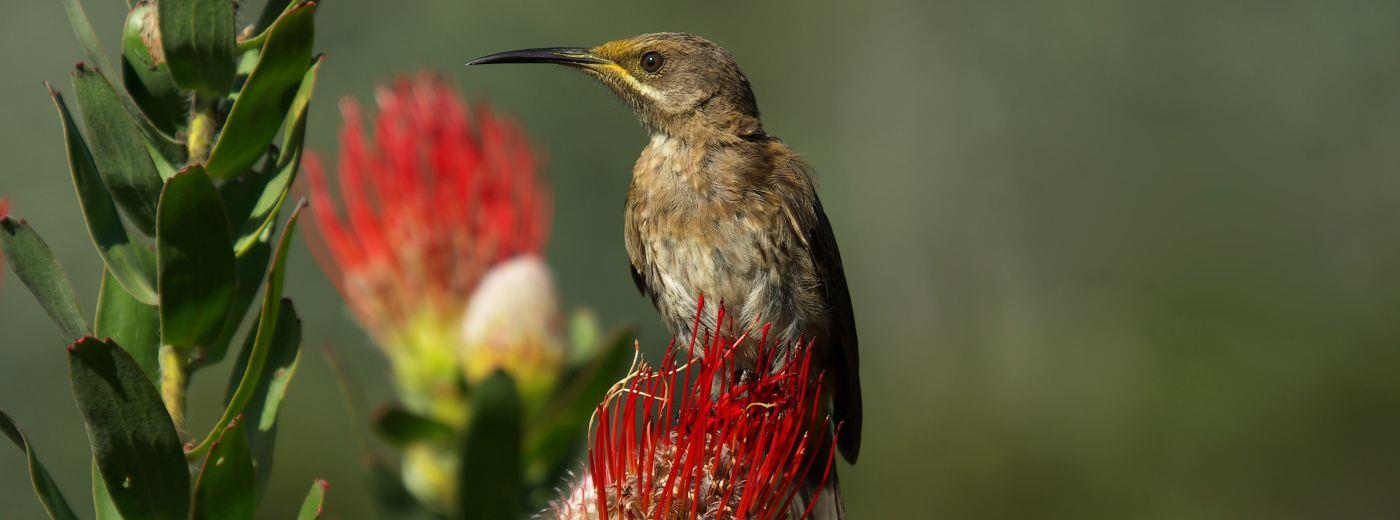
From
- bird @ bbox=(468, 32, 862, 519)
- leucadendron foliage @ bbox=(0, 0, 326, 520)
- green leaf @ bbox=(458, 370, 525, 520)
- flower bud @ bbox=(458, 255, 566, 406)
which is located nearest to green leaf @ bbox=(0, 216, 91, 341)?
leucadendron foliage @ bbox=(0, 0, 326, 520)

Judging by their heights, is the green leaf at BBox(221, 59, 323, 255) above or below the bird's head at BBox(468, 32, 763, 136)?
above

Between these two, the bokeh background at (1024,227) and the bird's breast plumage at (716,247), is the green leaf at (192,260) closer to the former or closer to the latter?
the bird's breast plumage at (716,247)

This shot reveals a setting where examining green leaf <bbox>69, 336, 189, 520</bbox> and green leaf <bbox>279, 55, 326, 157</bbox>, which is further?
green leaf <bbox>279, 55, 326, 157</bbox>

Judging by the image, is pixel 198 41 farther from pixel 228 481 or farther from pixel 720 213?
pixel 720 213

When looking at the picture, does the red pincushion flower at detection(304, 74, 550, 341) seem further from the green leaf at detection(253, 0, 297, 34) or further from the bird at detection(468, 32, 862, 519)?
the green leaf at detection(253, 0, 297, 34)

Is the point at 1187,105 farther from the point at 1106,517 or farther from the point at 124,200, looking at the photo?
the point at 124,200

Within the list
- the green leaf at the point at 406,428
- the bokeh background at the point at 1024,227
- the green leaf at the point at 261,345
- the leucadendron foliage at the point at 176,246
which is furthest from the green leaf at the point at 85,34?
the bokeh background at the point at 1024,227
